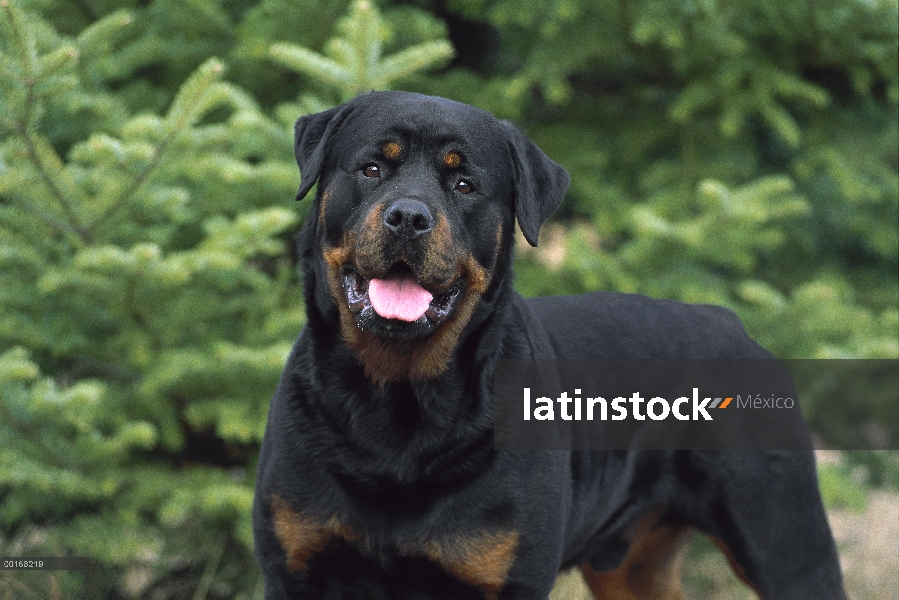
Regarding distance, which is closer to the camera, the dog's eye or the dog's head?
the dog's head

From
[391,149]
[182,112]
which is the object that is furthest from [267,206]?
[391,149]

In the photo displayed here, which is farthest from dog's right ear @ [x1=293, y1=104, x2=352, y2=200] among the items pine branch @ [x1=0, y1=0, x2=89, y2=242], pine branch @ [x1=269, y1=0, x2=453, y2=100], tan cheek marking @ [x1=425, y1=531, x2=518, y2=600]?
tan cheek marking @ [x1=425, y1=531, x2=518, y2=600]

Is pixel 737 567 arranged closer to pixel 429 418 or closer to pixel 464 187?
pixel 429 418

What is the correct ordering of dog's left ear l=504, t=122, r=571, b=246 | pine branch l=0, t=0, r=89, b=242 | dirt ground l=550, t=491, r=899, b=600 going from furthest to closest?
dirt ground l=550, t=491, r=899, b=600 → pine branch l=0, t=0, r=89, b=242 → dog's left ear l=504, t=122, r=571, b=246

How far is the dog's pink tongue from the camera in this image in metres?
2.46

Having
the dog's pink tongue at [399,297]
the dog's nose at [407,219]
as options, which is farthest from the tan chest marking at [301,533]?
the dog's nose at [407,219]

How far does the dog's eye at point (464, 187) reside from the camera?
8.71ft

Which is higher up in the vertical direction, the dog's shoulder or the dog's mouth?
the dog's mouth

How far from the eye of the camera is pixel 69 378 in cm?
406

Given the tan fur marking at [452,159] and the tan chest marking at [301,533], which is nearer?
the tan chest marking at [301,533]

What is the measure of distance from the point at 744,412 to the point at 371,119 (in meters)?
1.53

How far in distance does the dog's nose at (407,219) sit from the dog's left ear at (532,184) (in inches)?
14.9

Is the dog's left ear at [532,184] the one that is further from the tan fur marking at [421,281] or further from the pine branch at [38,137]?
the pine branch at [38,137]

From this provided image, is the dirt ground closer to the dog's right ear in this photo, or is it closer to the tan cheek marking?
the tan cheek marking
